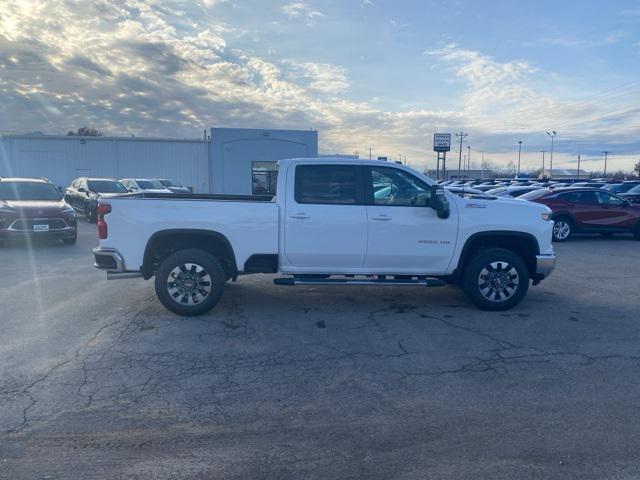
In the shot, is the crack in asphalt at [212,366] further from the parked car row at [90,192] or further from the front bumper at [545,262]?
the parked car row at [90,192]

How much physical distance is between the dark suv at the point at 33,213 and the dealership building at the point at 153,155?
22.7m

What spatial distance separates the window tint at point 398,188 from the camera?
6645 mm

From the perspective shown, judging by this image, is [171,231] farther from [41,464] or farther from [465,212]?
[465,212]

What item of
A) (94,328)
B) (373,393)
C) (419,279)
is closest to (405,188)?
(419,279)

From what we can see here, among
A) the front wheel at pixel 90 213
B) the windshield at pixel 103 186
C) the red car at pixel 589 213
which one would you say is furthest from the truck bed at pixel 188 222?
the windshield at pixel 103 186

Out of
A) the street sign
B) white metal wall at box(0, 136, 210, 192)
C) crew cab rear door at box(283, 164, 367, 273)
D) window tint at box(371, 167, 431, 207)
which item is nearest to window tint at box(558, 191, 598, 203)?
window tint at box(371, 167, 431, 207)

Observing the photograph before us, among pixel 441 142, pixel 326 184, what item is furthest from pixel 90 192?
pixel 441 142

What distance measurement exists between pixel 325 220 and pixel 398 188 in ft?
3.65

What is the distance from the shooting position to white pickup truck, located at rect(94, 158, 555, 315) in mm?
6324

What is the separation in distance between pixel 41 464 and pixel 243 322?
126 inches

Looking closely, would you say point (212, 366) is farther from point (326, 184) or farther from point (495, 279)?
point (495, 279)

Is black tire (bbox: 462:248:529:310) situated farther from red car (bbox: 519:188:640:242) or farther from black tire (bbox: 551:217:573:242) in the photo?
black tire (bbox: 551:217:573:242)

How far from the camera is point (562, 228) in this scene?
15.4 metres

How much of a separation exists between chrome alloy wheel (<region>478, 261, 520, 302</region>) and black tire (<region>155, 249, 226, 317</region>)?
3.56 metres
